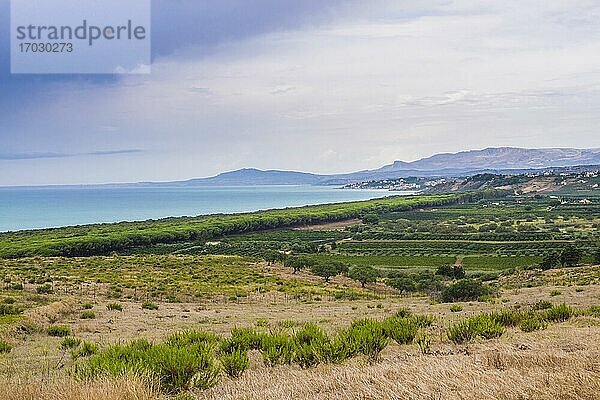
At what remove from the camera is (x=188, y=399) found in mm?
6605

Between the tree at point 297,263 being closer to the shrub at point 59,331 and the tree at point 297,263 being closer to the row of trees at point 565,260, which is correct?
the row of trees at point 565,260

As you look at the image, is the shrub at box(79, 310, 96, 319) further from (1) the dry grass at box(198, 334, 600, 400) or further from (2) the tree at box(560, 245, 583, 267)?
(2) the tree at box(560, 245, 583, 267)

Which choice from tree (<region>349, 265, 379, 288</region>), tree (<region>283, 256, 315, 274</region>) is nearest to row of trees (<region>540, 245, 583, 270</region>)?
tree (<region>349, 265, 379, 288</region>)

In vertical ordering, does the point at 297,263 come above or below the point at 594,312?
below

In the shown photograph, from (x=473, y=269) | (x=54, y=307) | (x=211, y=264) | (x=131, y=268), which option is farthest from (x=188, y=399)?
(x=473, y=269)

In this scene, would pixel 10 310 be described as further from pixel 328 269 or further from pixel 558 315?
pixel 328 269

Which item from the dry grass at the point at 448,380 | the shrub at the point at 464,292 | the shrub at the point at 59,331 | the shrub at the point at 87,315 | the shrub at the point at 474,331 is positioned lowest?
the shrub at the point at 464,292

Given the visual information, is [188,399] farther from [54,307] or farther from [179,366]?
[54,307]

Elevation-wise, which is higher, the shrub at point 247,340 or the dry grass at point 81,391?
the dry grass at point 81,391

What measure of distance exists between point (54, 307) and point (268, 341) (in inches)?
551

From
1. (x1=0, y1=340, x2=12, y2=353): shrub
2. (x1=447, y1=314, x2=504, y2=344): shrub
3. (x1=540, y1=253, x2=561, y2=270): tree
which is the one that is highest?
(x1=447, y1=314, x2=504, y2=344): shrub

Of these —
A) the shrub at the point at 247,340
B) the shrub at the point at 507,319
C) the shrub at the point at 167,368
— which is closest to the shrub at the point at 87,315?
the shrub at the point at 247,340

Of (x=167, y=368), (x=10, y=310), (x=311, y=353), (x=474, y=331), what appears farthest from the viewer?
(x=10, y=310)

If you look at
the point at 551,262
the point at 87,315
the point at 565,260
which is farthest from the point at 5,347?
the point at 565,260
